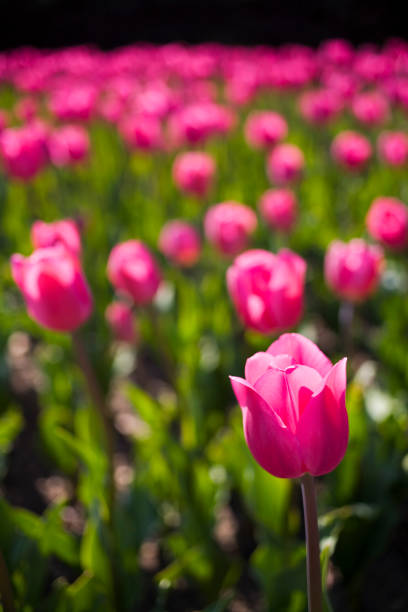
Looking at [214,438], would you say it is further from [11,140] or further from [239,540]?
[11,140]

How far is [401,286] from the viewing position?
2.12m

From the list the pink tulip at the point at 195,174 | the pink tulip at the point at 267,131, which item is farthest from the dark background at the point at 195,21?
the pink tulip at the point at 195,174

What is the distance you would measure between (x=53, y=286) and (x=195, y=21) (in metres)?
11.2

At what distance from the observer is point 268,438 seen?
59 centimetres

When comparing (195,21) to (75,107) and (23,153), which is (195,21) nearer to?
(75,107)

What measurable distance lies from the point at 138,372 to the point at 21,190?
1.32m

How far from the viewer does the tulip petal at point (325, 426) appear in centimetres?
57

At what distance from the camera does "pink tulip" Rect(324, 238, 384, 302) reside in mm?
1383

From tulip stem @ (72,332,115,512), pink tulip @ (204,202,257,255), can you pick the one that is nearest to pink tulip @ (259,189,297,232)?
pink tulip @ (204,202,257,255)

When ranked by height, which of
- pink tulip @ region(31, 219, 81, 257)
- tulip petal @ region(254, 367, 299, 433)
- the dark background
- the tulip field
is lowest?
the tulip field

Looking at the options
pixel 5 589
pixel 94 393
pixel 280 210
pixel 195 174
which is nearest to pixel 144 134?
pixel 195 174

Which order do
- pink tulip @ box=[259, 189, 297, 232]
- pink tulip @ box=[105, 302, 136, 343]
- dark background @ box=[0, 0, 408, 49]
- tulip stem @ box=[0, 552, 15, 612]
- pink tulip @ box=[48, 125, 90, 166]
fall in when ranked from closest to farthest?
tulip stem @ box=[0, 552, 15, 612] < pink tulip @ box=[105, 302, 136, 343] < pink tulip @ box=[259, 189, 297, 232] < pink tulip @ box=[48, 125, 90, 166] < dark background @ box=[0, 0, 408, 49]

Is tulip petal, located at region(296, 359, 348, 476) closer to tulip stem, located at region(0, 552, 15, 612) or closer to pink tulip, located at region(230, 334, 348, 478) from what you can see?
pink tulip, located at region(230, 334, 348, 478)

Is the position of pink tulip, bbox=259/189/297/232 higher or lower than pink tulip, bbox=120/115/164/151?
lower
